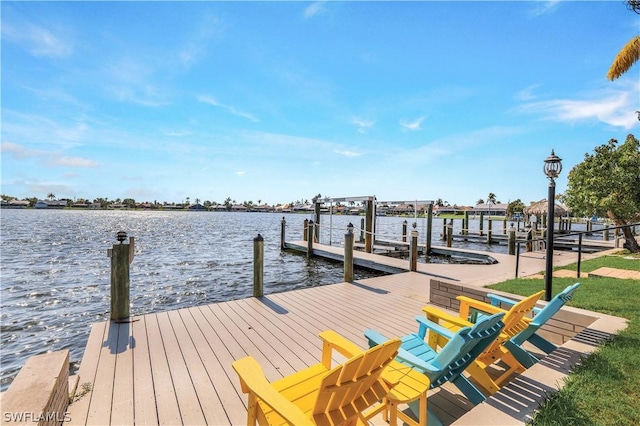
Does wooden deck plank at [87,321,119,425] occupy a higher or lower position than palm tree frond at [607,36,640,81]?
lower

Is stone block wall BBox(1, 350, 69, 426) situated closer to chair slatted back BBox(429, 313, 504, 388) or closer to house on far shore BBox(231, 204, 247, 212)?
chair slatted back BBox(429, 313, 504, 388)

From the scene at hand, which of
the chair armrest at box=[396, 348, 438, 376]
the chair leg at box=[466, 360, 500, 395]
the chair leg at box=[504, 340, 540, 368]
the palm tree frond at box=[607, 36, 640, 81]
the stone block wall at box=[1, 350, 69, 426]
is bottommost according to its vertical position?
the chair leg at box=[466, 360, 500, 395]

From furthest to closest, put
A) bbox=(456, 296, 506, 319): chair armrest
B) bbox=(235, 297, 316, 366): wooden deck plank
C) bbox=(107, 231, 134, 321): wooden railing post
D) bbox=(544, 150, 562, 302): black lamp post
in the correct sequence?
bbox=(107, 231, 134, 321): wooden railing post → bbox=(544, 150, 562, 302): black lamp post → bbox=(235, 297, 316, 366): wooden deck plank → bbox=(456, 296, 506, 319): chair armrest

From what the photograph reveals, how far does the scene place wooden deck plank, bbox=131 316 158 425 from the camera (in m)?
2.47

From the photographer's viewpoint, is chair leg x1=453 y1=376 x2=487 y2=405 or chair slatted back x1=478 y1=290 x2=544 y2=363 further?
chair slatted back x1=478 y1=290 x2=544 y2=363

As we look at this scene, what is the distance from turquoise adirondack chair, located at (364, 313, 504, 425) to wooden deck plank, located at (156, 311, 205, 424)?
1600 mm

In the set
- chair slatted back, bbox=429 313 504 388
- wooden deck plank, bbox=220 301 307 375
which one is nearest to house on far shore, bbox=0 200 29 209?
wooden deck plank, bbox=220 301 307 375

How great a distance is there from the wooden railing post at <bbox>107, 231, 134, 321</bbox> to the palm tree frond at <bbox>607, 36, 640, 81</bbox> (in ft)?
54.7

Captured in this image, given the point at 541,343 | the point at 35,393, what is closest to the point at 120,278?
the point at 35,393

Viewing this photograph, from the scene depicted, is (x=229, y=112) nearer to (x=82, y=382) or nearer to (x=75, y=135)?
(x=75, y=135)

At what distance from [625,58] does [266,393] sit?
16424mm

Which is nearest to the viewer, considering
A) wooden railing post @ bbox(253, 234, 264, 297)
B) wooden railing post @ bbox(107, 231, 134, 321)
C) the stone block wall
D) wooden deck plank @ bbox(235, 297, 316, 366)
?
the stone block wall

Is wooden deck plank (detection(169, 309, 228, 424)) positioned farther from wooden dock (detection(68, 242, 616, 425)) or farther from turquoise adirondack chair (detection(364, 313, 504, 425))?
turquoise adirondack chair (detection(364, 313, 504, 425))

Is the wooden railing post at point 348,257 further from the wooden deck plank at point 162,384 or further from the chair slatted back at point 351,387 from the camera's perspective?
the chair slatted back at point 351,387
